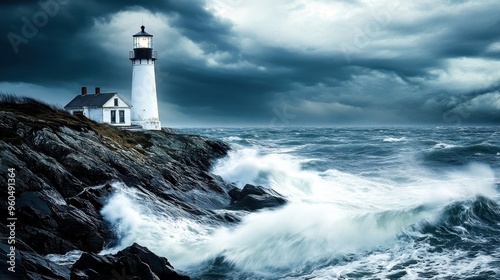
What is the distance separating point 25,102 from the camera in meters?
25.4

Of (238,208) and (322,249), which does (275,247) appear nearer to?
(322,249)

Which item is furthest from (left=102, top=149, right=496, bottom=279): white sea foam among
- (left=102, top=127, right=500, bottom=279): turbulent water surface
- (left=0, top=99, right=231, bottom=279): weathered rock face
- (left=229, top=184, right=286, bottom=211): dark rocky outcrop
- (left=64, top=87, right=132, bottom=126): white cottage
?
(left=64, top=87, right=132, bottom=126): white cottage

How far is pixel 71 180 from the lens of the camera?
16078 millimetres

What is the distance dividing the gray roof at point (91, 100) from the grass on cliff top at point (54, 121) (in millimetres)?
5359

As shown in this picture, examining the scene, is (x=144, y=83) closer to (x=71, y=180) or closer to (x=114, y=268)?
(x=71, y=180)

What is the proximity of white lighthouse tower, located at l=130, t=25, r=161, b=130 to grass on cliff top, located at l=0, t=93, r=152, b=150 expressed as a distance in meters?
5.66

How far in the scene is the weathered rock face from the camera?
40.9 feet

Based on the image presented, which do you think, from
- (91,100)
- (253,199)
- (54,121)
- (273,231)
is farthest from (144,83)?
(273,231)

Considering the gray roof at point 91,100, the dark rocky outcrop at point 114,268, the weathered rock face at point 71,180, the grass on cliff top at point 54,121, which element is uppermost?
the gray roof at point 91,100

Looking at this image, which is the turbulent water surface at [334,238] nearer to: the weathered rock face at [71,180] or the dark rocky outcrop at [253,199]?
the dark rocky outcrop at [253,199]

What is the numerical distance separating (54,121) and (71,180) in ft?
20.1

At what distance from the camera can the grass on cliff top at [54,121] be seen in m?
20.5

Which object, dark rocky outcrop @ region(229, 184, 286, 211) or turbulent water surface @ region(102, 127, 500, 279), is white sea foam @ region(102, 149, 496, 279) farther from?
dark rocky outcrop @ region(229, 184, 286, 211)

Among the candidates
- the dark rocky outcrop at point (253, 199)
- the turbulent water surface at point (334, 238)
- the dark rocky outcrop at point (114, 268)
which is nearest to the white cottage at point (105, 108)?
the dark rocky outcrop at point (253, 199)
